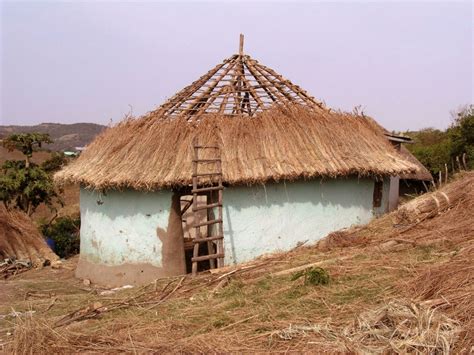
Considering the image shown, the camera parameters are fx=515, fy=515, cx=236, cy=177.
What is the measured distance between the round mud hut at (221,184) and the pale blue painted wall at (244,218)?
2 cm

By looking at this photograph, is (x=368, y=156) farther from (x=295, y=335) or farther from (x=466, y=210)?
(x=295, y=335)

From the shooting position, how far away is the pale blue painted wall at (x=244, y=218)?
10.1m

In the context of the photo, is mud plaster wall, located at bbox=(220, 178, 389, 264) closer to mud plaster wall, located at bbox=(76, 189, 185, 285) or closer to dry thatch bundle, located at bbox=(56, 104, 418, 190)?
dry thatch bundle, located at bbox=(56, 104, 418, 190)

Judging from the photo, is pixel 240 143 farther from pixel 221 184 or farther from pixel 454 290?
pixel 454 290

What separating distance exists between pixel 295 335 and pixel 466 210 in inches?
218

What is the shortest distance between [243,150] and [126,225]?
2.80m

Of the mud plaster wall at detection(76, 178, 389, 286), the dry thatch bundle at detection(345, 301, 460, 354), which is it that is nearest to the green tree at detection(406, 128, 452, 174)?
the mud plaster wall at detection(76, 178, 389, 286)

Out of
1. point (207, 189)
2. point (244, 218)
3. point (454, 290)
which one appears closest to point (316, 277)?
point (454, 290)

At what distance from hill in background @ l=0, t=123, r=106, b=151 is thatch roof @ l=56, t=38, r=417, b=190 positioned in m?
33.1

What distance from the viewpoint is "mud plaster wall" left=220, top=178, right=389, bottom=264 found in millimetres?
10109

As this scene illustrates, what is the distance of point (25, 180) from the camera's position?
1430 cm

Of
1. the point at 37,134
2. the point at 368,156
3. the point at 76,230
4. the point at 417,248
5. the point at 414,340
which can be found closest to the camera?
the point at 414,340

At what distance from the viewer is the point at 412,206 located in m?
10.0

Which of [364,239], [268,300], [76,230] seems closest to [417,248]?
[364,239]
